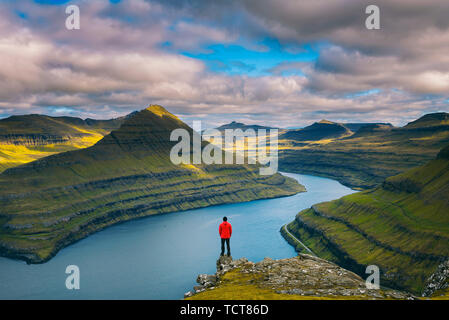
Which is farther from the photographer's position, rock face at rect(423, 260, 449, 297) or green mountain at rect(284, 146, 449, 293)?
green mountain at rect(284, 146, 449, 293)

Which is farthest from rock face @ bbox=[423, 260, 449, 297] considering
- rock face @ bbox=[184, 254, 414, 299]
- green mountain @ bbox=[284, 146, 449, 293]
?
green mountain @ bbox=[284, 146, 449, 293]

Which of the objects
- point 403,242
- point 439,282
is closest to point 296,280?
point 439,282

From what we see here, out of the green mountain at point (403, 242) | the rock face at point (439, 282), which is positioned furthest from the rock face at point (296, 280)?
the green mountain at point (403, 242)

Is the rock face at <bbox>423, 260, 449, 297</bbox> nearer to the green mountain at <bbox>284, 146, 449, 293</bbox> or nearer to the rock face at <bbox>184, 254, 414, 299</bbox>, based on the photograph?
the rock face at <bbox>184, 254, 414, 299</bbox>

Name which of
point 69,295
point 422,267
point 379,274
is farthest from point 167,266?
point 422,267

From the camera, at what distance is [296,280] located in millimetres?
43469

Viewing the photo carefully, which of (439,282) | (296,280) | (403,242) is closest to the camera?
(296,280)

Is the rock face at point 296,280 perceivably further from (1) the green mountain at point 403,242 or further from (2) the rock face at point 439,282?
(1) the green mountain at point 403,242

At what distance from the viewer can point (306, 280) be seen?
43.2 metres

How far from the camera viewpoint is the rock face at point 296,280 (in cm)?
3653

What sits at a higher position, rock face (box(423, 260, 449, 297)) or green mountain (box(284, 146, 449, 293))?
rock face (box(423, 260, 449, 297))

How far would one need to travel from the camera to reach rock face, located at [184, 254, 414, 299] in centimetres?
3653

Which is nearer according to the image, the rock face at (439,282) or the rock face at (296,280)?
the rock face at (296,280)

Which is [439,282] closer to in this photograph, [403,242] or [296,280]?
[296,280]
